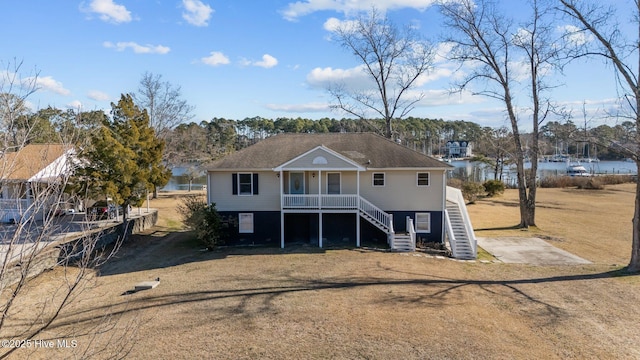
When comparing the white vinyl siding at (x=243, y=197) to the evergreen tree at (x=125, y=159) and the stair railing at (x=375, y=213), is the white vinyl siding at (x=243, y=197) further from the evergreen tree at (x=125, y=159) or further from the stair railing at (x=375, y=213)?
the stair railing at (x=375, y=213)

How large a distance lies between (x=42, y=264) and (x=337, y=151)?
53.0 feet

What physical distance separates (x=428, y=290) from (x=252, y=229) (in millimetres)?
11879

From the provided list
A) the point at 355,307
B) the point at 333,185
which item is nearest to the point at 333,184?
the point at 333,185

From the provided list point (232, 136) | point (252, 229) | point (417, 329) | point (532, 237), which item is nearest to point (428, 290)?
point (417, 329)

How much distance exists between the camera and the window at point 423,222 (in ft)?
74.1

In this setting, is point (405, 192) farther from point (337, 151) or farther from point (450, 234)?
point (337, 151)

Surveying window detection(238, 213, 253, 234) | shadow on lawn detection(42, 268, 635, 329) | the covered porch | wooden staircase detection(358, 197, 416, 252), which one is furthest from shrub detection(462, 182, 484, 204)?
window detection(238, 213, 253, 234)

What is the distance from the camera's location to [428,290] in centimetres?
1419

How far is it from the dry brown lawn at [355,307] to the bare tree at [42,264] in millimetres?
232

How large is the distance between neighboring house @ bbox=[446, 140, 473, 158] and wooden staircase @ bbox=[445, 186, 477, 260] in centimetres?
13075

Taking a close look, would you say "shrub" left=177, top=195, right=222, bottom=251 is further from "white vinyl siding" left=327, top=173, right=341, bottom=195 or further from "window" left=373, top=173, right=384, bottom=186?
"window" left=373, top=173, right=384, bottom=186

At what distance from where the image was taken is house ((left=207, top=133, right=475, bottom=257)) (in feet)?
71.5

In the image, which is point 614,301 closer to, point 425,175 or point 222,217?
point 425,175

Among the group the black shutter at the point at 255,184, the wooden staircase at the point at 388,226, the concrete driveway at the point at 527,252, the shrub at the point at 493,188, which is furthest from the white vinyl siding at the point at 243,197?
the shrub at the point at 493,188
